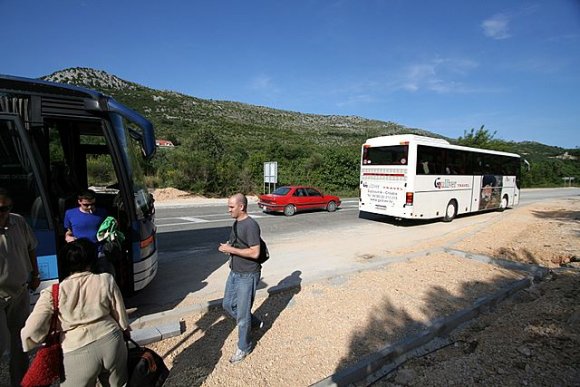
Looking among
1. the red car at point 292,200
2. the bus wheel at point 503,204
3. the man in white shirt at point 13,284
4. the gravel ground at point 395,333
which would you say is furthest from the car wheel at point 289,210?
the man in white shirt at point 13,284

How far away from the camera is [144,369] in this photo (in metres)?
2.30

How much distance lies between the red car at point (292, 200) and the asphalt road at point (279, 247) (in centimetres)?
44

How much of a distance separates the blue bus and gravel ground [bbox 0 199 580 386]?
1143 millimetres

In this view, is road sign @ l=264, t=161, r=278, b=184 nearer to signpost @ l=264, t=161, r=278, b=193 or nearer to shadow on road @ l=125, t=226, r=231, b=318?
signpost @ l=264, t=161, r=278, b=193

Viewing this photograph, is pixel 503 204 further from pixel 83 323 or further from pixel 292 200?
pixel 83 323

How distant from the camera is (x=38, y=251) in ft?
11.9

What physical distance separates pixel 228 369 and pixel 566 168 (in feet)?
239

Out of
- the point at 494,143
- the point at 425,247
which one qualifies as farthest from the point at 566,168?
the point at 425,247

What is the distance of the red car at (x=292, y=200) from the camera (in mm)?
14609

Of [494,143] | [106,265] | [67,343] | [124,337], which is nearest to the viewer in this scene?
[67,343]

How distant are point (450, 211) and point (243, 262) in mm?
12696

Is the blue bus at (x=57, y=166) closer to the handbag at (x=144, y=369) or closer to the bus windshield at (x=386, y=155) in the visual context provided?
the handbag at (x=144, y=369)

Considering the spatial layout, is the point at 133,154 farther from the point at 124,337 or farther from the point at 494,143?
the point at 494,143

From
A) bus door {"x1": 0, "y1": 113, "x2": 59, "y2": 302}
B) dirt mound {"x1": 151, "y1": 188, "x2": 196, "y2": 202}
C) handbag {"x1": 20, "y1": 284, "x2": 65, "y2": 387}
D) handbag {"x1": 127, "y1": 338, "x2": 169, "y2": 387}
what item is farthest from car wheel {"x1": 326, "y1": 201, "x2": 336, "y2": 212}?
handbag {"x1": 20, "y1": 284, "x2": 65, "y2": 387}
